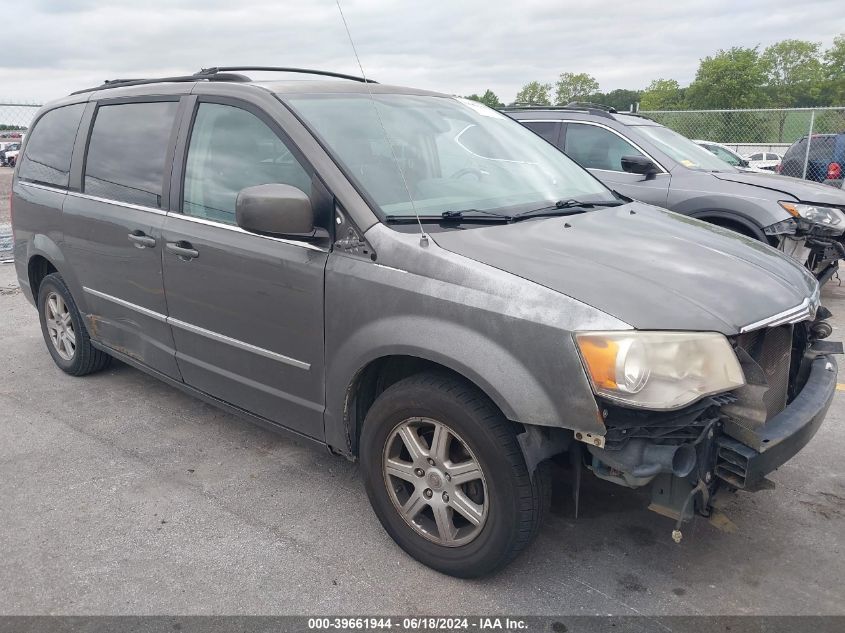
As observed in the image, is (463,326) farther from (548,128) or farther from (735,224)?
(548,128)

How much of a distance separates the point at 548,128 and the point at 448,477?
5.84 meters

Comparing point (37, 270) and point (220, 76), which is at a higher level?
point (220, 76)

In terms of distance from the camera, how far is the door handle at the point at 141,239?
3.61m

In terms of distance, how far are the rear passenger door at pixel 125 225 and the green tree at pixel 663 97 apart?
221ft

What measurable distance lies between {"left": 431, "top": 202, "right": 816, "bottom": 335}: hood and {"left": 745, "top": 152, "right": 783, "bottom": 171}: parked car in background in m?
18.7

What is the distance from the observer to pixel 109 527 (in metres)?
3.09

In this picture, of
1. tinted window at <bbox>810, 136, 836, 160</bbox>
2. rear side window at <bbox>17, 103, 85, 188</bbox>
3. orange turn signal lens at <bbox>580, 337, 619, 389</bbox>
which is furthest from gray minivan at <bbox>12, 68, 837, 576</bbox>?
tinted window at <bbox>810, 136, 836, 160</bbox>

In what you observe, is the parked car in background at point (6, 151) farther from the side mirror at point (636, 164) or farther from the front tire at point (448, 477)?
the front tire at point (448, 477)

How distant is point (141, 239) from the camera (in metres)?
3.66

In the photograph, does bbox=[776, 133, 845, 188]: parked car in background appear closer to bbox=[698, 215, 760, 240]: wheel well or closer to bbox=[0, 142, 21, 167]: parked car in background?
bbox=[698, 215, 760, 240]: wheel well

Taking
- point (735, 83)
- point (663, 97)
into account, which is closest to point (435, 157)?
point (735, 83)

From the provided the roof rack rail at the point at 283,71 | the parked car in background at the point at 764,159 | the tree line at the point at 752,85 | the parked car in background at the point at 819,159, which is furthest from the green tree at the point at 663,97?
the roof rack rail at the point at 283,71

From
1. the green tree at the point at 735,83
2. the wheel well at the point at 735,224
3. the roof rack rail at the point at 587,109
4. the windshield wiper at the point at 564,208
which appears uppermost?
the green tree at the point at 735,83

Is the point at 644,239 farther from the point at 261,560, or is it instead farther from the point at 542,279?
the point at 261,560
